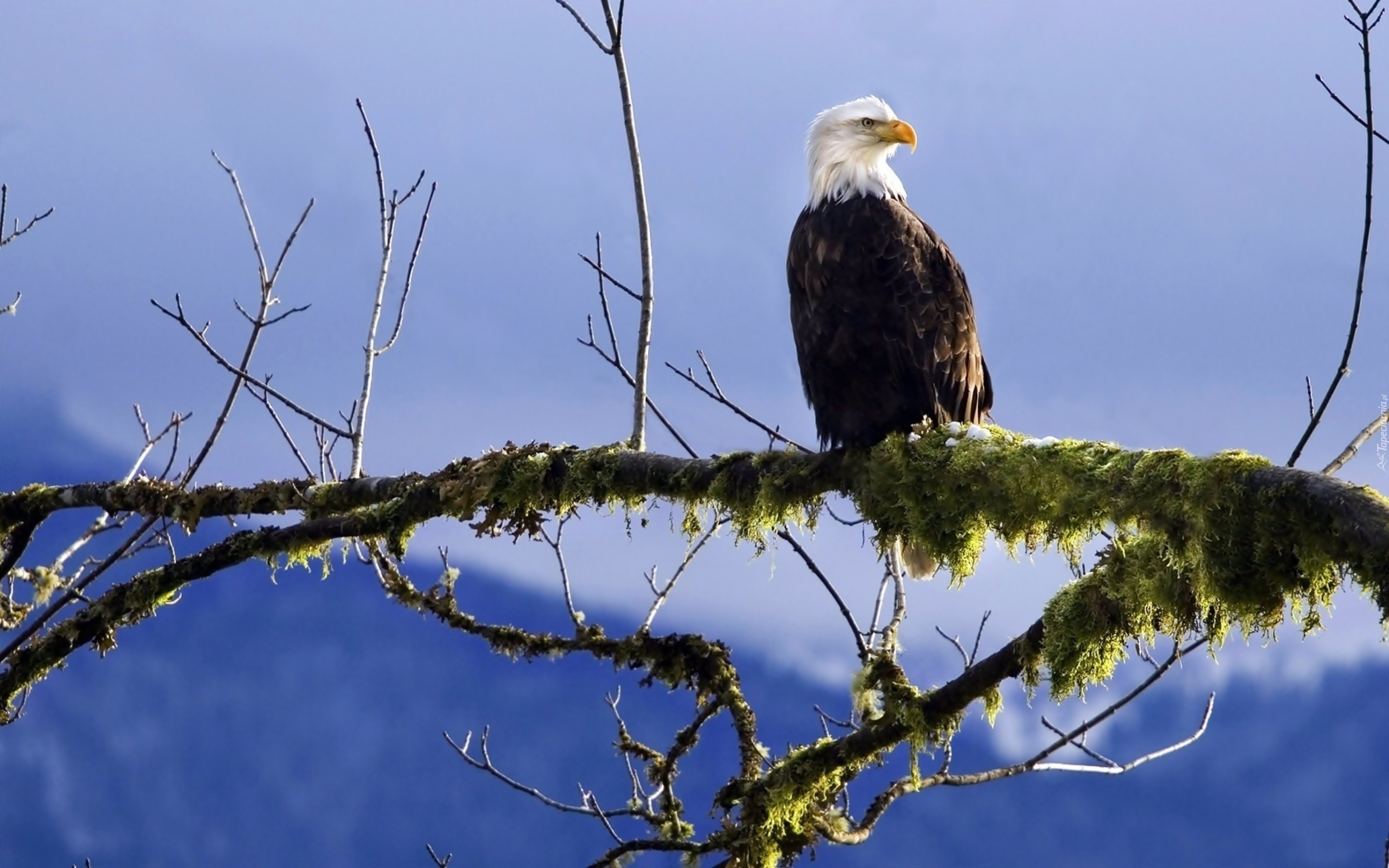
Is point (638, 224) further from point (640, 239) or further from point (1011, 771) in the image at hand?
point (1011, 771)

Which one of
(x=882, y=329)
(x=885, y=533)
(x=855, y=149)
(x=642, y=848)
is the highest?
(x=855, y=149)

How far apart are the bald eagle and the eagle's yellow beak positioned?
60 centimetres

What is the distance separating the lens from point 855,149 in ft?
19.7

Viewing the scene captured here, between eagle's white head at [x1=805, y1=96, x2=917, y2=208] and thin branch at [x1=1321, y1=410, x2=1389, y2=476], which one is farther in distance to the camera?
eagle's white head at [x1=805, y1=96, x2=917, y2=208]

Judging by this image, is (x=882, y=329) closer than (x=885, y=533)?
No

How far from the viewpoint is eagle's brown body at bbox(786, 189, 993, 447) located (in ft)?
16.4

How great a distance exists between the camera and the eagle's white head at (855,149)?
18.9 ft

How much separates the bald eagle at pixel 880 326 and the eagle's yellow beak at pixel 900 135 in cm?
60

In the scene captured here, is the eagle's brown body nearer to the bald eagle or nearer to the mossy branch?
the bald eagle

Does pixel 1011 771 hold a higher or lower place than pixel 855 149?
lower

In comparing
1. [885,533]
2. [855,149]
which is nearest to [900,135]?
[855,149]

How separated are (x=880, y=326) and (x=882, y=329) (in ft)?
0.05

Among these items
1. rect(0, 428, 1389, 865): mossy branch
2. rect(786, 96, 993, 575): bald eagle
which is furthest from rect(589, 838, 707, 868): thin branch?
rect(786, 96, 993, 575): bald eagle

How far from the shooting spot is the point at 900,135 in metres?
6.07
